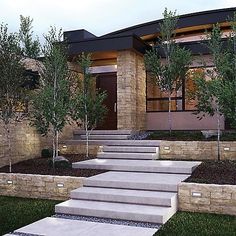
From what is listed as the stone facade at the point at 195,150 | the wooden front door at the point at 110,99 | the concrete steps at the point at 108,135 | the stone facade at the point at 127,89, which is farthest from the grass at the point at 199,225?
the wooden front door at the point at 110,99

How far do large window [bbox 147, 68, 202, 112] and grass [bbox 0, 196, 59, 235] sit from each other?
8392 millimetres

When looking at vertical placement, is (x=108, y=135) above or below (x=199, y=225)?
above

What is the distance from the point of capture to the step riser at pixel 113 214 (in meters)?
6.06

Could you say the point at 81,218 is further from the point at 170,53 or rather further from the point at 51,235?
the point at 170,53

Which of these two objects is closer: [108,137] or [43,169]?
[43,169]

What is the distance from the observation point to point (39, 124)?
9805 millimetres

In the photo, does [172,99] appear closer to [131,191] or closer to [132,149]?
[132,149]

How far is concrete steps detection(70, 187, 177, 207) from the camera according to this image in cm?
661

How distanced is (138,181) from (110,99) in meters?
8.03

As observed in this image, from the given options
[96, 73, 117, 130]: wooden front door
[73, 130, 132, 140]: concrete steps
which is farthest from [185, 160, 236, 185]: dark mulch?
[96, 73, 117, 130]: wooden front door

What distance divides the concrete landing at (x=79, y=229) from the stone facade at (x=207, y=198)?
146cm

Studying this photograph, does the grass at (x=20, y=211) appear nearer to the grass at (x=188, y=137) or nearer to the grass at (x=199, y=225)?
the grass at (x=199, y=225)

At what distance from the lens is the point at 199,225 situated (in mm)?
5934

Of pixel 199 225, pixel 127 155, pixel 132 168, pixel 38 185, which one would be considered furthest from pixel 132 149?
pixel 199 225
